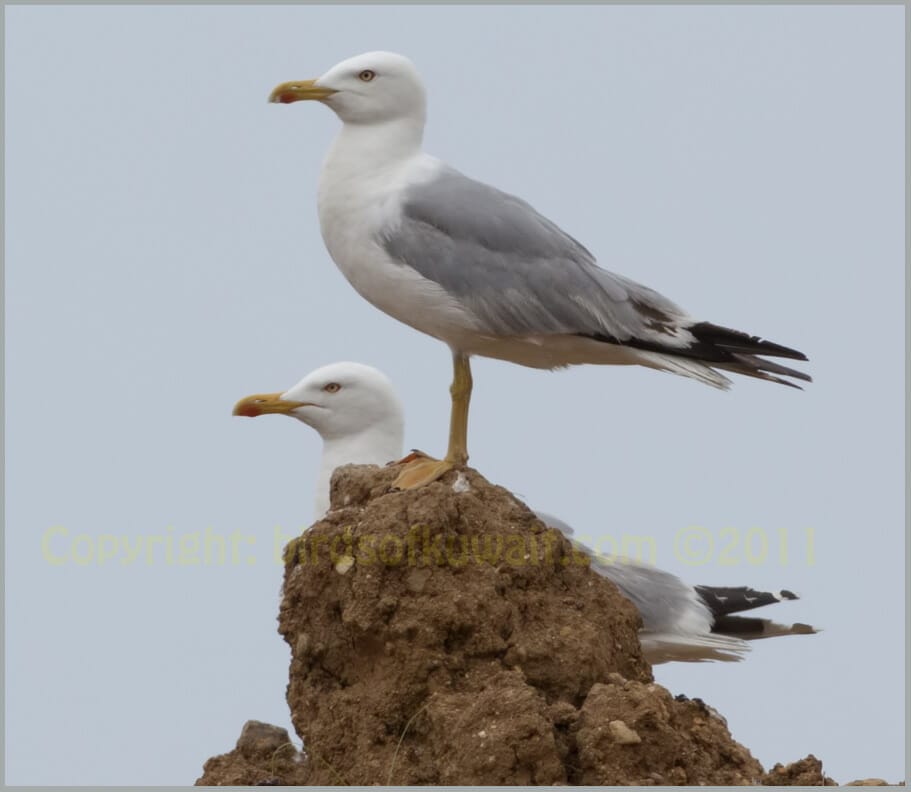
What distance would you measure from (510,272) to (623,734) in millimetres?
2399

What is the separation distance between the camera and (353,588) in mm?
8500

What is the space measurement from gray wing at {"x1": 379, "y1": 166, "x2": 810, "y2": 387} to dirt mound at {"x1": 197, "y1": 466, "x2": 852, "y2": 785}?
0.89m

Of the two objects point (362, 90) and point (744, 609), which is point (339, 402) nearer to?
point (362, 90)

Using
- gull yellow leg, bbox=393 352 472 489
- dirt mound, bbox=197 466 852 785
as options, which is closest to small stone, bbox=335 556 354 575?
dirt mound, bbox=197 466 852 785

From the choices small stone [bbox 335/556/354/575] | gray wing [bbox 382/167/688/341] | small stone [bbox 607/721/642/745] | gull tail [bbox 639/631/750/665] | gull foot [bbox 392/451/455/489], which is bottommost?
small stone [bbox 607/721/642/745]

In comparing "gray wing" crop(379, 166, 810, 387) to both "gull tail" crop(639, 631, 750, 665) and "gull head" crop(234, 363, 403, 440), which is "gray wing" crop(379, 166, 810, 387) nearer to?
"gull tail" crop(639, 631, 750, 665)

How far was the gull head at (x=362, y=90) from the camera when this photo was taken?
9.55 meters

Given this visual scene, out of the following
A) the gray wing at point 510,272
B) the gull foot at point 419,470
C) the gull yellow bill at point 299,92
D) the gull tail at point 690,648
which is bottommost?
the gull tail at point 690,648

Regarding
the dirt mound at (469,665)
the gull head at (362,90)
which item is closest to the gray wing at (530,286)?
the gull head at (362,90)

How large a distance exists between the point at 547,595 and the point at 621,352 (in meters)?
1.31

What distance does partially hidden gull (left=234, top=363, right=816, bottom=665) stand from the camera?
33.7 ft

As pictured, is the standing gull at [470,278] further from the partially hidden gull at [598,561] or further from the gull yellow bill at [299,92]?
the partially hidden gull at [598,561]

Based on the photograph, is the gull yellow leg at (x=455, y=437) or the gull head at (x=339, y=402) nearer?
the gull yellow leg at (x=455, y=437)

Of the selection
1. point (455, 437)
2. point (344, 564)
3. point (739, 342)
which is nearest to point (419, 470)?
point (455, 437)
